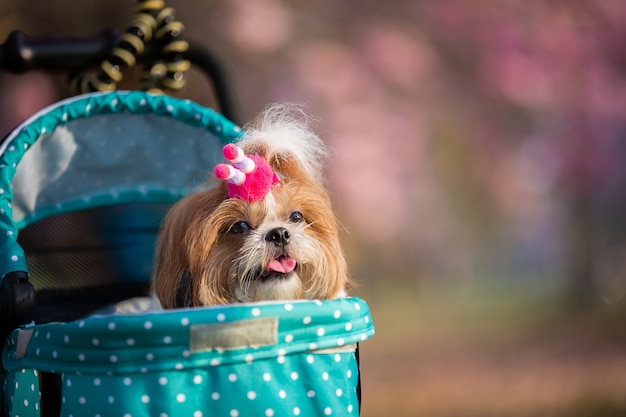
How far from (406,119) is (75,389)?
3.73m

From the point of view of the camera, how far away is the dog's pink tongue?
80.6 inches

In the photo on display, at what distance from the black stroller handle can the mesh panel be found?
48 cm

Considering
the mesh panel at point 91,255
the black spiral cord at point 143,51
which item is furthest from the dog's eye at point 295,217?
the black spiral cord at point 143,51

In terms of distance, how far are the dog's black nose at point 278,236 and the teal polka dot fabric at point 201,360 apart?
351mm

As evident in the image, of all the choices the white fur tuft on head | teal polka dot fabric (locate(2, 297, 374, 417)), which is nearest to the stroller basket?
teal polka dot fabric (locate(2, 297, 374, 417))

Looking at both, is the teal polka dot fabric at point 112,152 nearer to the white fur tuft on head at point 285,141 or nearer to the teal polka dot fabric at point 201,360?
the white fur tuft on head at point 285,141

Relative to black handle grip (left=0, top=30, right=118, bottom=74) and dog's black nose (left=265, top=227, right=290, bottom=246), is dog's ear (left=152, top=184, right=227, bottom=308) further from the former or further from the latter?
black handle grip (left=0, top=30, right=118, bottom=74)

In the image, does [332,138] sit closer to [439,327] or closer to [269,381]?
[439,327]

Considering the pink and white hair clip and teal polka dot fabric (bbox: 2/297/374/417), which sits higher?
the pink and white hair clip

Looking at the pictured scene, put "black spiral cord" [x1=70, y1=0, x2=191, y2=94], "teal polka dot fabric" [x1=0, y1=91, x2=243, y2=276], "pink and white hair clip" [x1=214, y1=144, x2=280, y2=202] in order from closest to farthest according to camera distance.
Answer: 1. "pink and white hair clip" [x1=214, y1=144, x2=280, y2=202]
2. "teal polka dot fabric" [x1=0, y1=91, x2=243, y2=276]
3. "black spiral cord" [x1=70, y1=0, x2=191, y2=94]

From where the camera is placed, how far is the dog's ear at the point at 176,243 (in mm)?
2088

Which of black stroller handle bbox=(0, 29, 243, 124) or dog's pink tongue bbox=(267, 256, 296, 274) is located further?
black stroller handle bbox=(0, 29, 243, 124)

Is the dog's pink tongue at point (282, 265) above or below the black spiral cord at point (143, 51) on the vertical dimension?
below

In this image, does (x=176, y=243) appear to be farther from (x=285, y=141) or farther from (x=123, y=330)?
(x=123, y=330)
